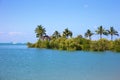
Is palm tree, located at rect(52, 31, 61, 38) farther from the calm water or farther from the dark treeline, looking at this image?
the calm water

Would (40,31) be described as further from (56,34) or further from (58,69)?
(58,69)

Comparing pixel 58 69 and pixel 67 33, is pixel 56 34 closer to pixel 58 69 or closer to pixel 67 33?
pixel 67 33

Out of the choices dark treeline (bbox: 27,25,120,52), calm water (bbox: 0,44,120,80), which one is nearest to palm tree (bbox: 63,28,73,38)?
dark treeline (bbox: 27,25,120,52)

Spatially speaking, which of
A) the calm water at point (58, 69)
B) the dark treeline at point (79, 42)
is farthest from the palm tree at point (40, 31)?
the calm water at point (58, 69)

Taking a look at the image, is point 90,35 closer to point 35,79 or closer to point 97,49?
point 97,49

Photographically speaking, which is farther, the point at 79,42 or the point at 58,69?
the point at 79,42

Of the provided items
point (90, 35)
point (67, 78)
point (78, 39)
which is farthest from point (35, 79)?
point (90, 35)

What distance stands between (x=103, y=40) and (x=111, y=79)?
35.3 metres

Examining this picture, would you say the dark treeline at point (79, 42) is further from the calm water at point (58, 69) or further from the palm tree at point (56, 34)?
the calm water at point (58, 69)

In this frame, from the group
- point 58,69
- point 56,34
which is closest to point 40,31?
point 56,34

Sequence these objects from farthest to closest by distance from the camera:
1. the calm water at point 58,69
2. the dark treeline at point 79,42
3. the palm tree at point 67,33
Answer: the palm tree at point 67,33 → the dark treeline at point 79,42 → the calm water at point 58,69

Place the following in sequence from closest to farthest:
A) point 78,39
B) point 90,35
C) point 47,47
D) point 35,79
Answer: point 35,79, point 78,39, point 47,47, point 90,35

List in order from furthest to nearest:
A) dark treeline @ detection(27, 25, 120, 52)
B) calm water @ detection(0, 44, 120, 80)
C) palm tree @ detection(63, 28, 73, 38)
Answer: palm tree @ detection(63, 28, 73, 38)
dark treeline @ detection(27, 25, 120, 52)
calm water @ detection(0, 44, 120, 80)

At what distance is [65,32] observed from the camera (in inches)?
2359
